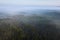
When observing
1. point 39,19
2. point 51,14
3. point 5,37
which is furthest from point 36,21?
point 5,37

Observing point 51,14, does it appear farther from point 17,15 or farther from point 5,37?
point 5,37

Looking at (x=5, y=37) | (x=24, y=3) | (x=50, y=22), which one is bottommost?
(x=5, y=37)

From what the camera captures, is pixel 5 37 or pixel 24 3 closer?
pixel 5 37

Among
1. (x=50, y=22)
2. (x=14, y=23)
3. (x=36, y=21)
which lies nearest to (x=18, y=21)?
(x=14, y=23)

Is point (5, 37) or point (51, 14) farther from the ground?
point (51, 14)
